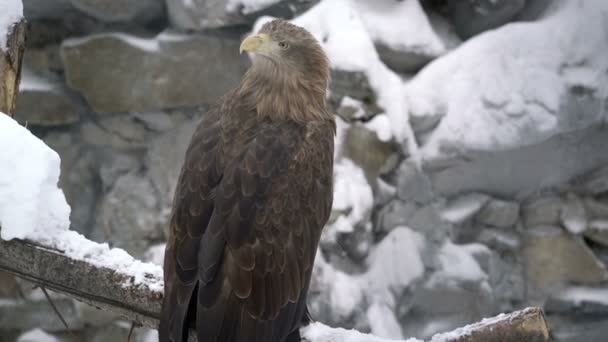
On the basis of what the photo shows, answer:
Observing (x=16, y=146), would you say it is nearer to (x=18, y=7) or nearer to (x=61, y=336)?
(x=18, y=7)

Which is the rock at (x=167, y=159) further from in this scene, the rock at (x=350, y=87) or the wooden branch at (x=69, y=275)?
the wooden branch at (x=69, y=275)

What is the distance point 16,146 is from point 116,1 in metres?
1.47

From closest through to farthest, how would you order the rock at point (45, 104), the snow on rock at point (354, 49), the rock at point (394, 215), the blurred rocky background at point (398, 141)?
1. the snow on rock at point (354, 49)
2. the blurred rocky background at point (398, 141)
3. the rock at point (394, 215)
4. the rock at point (45, 104)

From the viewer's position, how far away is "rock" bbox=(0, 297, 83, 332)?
291 centimetres

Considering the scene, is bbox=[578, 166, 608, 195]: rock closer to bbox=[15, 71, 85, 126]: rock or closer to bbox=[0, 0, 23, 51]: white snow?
bbox=[15, 71, 85, 126]: rock

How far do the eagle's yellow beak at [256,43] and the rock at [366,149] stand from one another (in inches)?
34.9

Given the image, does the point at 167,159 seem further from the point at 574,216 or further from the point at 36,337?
the point at 574,216

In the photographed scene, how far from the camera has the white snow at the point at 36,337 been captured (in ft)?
9.59

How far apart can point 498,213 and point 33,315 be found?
1.95 m

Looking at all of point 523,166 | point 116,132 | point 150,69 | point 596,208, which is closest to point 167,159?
point 116,132

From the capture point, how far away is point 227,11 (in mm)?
2699

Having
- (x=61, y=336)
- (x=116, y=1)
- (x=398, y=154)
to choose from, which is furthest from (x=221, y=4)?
(x=61, y=336)

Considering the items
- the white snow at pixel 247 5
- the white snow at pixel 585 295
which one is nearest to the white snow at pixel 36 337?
the white snow at pixel 247 5

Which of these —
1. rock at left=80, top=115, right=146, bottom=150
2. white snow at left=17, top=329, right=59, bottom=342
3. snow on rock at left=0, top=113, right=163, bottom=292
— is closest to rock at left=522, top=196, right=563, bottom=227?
rock at left=80, top=115, right=146, bottom=150
